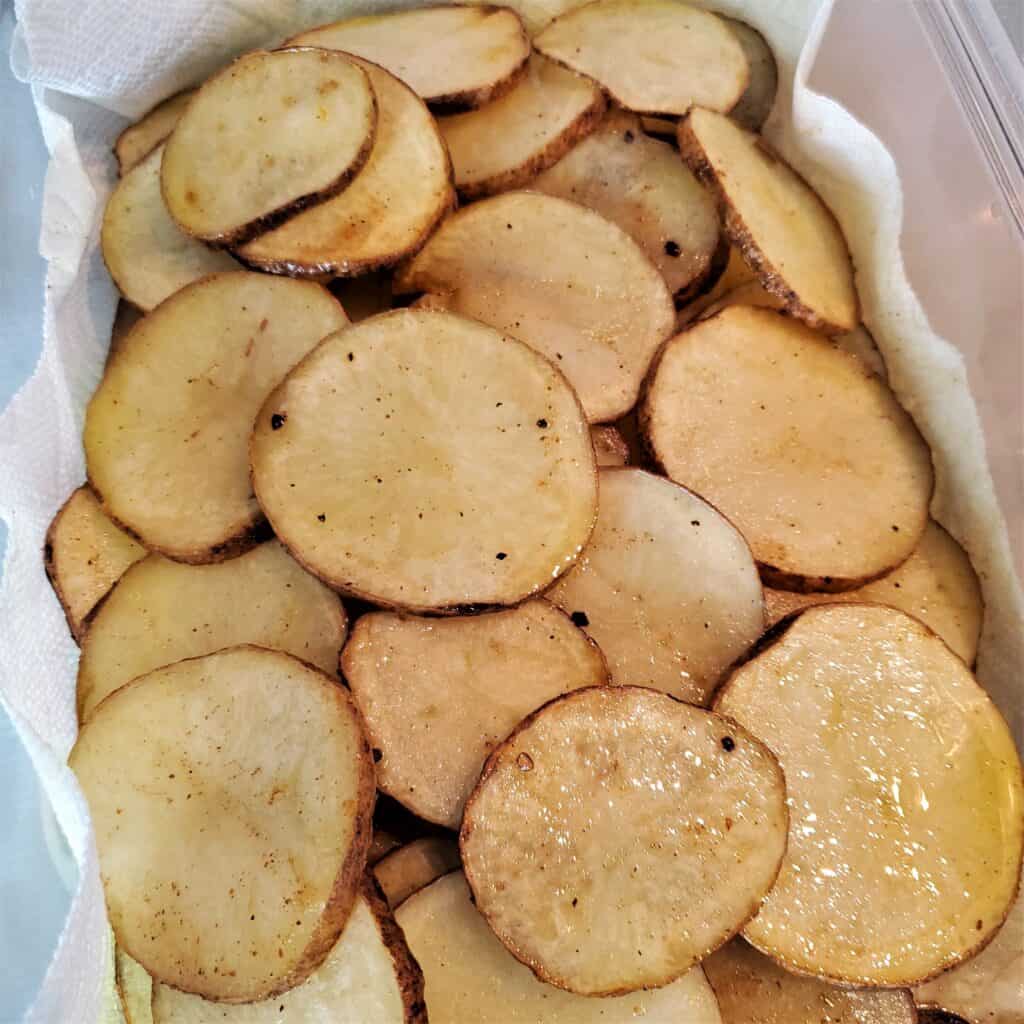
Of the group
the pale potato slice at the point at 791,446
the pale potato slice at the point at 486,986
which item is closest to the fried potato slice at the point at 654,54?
the pale potato slice at the point at 791,446

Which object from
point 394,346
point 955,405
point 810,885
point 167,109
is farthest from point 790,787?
point 167,109

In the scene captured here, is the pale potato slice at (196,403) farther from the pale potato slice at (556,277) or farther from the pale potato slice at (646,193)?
the pale potato slice at (646,193)

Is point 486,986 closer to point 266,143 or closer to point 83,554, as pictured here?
point 83,554

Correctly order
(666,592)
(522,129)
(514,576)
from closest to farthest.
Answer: (514,576), (666,592), (522,129)

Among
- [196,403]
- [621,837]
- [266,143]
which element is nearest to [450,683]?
[621,837]

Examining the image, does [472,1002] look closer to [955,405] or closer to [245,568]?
[245,568]

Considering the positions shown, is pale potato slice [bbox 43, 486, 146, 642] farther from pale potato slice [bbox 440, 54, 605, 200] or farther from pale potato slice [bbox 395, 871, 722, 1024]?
pale potato slice [bbox 440, 54, 605, 200]
